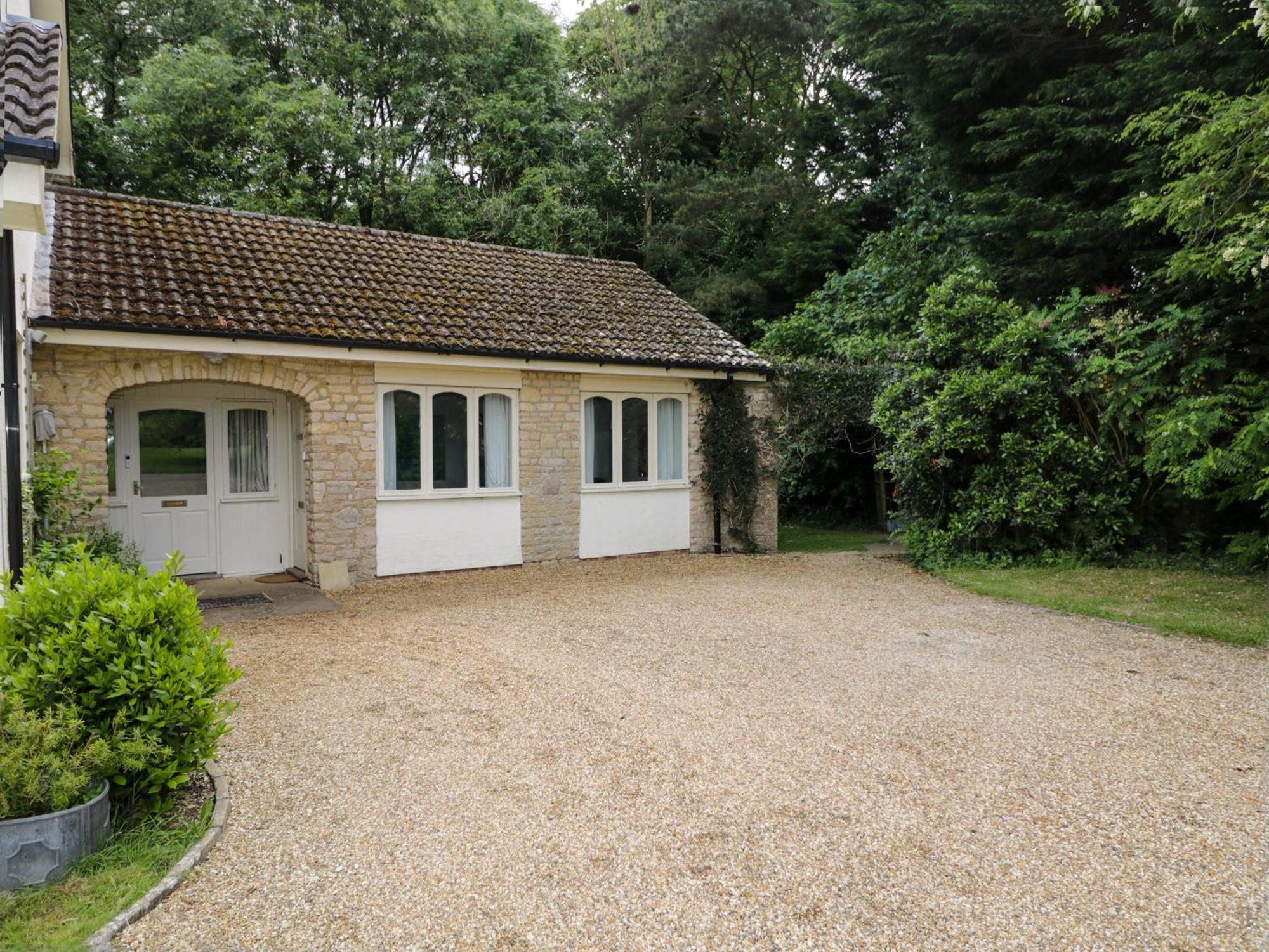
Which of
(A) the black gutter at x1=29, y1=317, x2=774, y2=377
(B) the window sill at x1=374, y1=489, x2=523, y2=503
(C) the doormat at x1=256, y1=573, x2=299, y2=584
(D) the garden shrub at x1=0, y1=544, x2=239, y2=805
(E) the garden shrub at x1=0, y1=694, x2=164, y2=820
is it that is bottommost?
(C) the doormat at x1=256, y1=573, x2=299, y2=584

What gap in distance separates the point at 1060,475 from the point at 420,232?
53.4 ft

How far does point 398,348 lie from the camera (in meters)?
9.66

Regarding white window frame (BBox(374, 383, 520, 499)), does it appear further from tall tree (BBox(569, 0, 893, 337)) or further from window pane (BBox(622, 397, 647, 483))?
tall tree (BBox(569, 0, 893, 337))

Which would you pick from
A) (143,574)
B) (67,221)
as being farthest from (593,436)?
(143,574)

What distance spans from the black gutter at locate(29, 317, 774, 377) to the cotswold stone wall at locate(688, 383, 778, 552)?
51 cm

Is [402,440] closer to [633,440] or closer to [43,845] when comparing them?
[633,440]

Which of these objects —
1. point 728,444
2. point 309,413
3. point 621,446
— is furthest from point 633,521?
A: point 309,413

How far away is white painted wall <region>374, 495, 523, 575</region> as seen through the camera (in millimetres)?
10156

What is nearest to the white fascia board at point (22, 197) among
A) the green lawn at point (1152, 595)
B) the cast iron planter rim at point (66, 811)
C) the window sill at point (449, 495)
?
the cast iron planter rim at point (66, 811)

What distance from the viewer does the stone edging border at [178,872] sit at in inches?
115

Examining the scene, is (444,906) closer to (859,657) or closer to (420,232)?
(859,657)

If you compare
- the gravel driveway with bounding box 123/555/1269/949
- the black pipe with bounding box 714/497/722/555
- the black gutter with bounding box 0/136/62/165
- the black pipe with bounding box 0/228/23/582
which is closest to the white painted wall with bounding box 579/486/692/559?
the black pipe with bounding box 714/497/722/555

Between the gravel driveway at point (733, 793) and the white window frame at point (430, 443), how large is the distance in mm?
2875

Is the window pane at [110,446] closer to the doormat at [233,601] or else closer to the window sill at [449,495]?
the doormat at [233,601]
